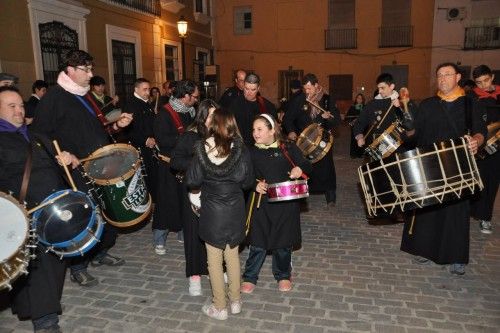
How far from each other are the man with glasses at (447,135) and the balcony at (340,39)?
66.1ft

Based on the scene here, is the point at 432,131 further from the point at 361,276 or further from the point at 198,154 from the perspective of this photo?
the point at 198,154

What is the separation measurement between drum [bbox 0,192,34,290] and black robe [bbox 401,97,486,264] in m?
3.99

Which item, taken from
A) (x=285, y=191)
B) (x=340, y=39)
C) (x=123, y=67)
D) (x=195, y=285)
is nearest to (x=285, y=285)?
(x=195, y=285)

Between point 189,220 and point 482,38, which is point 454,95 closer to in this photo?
point 189,220

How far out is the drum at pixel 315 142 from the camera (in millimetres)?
5904

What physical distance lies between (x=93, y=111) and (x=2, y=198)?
1823mm

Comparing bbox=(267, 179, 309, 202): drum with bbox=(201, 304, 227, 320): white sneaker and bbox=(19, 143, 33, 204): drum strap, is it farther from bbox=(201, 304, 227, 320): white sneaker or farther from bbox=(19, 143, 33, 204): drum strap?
bbox=(19, 143, 33, 204): drum strap

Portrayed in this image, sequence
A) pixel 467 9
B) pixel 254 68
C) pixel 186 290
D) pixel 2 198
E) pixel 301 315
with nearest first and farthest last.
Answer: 1. pixel 2 198
2. pixel 301 315
3. pixel 186 290
4. pixel 467 9
5. pixel 254 68

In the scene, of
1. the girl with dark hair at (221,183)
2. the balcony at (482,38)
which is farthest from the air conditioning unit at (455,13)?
the girl with dark hair at (221,183)

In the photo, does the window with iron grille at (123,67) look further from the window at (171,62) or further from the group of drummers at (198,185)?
the group of drummers at (198,185)

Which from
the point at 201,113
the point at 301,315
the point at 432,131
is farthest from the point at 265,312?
the point at 432,131

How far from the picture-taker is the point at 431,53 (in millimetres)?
22625

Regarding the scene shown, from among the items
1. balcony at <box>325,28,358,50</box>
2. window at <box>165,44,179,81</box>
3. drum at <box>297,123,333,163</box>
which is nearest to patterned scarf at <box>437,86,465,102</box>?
drum at <box>297,123,333,163</box>

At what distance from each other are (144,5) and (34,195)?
1311cm
